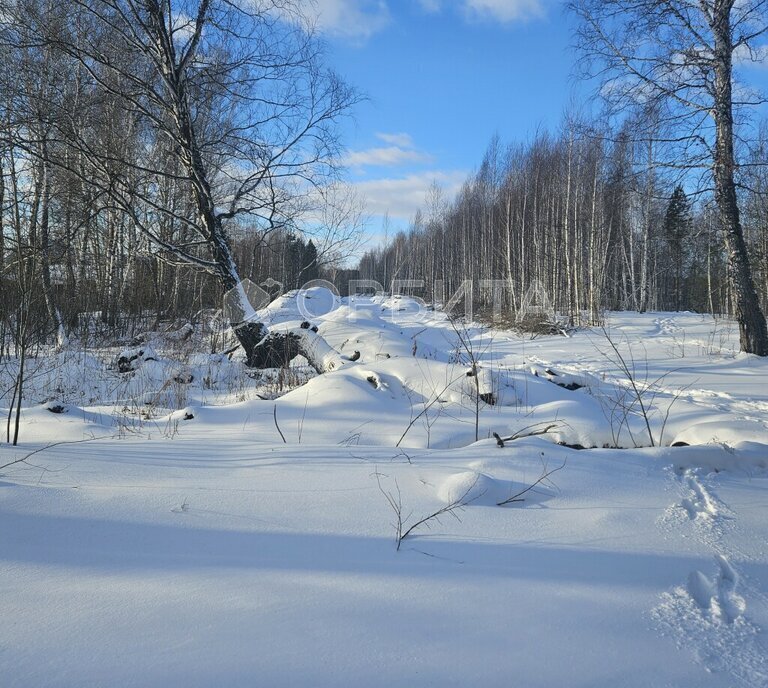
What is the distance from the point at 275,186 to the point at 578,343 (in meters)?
7.76

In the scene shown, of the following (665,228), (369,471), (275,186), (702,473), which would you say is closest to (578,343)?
(275,186)

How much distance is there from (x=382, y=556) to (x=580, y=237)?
61.0 ft

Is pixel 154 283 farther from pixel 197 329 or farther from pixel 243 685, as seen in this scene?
pixel 243 685

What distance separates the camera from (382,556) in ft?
5.11

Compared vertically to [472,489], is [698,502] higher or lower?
lower

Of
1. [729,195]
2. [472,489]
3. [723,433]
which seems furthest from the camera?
[729,195]

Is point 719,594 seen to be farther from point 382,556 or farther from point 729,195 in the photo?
point 729,195

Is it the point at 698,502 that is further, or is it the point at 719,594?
Answer: the point at 698,502

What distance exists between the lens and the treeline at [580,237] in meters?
15.5

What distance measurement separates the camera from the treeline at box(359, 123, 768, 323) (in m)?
15.5

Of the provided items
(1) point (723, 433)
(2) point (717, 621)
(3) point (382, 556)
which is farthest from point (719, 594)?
(1) point (723, 433)

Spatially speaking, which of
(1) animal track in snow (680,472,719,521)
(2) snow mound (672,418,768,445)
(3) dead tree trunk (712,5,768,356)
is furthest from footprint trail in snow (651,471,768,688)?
(3) dead tree trunk (712,5,768,356)

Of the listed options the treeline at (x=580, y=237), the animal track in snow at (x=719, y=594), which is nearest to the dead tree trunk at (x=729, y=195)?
the treeline at (x=580, y=237)

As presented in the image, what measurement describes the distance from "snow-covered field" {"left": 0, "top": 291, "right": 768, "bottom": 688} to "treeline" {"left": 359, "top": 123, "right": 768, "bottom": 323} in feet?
22.1
